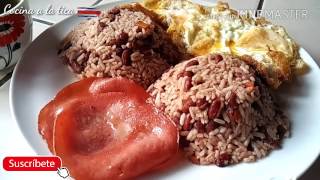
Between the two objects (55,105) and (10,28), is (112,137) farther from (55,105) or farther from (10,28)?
(10,28)

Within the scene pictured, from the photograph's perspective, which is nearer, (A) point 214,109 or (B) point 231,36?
(A) point 214,109

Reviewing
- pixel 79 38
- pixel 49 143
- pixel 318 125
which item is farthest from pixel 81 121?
pixel 318 125

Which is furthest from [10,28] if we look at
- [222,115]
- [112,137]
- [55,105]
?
[222,115]

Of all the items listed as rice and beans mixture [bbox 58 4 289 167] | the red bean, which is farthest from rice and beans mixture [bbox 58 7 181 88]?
the red bean

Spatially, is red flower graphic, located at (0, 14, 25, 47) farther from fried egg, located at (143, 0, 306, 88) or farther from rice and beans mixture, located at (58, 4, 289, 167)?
fried egg, located at (143, 0, 306, 88)

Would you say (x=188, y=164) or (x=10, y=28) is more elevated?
(x=10, y=28)

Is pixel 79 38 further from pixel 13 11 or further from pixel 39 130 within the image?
pixel 39 130

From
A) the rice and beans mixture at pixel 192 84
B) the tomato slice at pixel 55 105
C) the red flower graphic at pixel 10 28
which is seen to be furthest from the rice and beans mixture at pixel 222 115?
the red flower graphic at pixel 10 28
